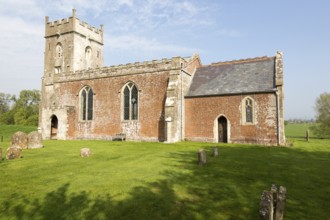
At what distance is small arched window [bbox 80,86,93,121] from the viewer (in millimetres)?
28156

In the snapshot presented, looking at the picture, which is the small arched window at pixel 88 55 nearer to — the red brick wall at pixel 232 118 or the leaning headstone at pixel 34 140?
the red brick wall at pixel 232 118

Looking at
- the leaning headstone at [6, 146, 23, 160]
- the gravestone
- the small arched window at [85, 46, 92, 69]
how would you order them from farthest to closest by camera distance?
the small arched window at [85, 46, 92, 69] < the leaning headstone at [6, 146, 23, 160] < the gravestone

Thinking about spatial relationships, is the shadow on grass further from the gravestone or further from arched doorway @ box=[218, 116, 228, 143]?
arched doorway @ box=[218, 116, 228, 143]

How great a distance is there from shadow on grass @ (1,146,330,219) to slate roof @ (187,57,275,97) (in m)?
12.8

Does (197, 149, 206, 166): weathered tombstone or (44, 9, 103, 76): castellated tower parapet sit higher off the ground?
(44, 9, 103, 76): castellated tower parapet

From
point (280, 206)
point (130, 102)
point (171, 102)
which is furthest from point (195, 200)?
point (130, 102)

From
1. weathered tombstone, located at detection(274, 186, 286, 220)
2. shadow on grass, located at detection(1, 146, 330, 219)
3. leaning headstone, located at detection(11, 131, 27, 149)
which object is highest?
leaning headstone, located at detection(11, 131, 27, 149)

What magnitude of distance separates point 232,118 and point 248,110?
1596 mm

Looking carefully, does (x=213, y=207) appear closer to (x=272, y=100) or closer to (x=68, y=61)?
(x=272, y=100)

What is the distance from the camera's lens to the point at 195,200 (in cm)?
659

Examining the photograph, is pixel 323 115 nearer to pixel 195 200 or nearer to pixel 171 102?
pixel 171 102

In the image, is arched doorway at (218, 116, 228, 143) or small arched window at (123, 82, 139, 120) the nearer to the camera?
arched doorway at (218, 116, 228, 143)

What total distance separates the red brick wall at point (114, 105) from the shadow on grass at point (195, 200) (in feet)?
47.4

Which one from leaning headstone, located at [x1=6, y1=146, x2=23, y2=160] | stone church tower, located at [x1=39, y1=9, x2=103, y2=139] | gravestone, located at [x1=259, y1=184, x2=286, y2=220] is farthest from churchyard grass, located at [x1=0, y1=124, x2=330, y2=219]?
stone church tower, located at [x1=39, y1=9, x2=103, y2=139]
